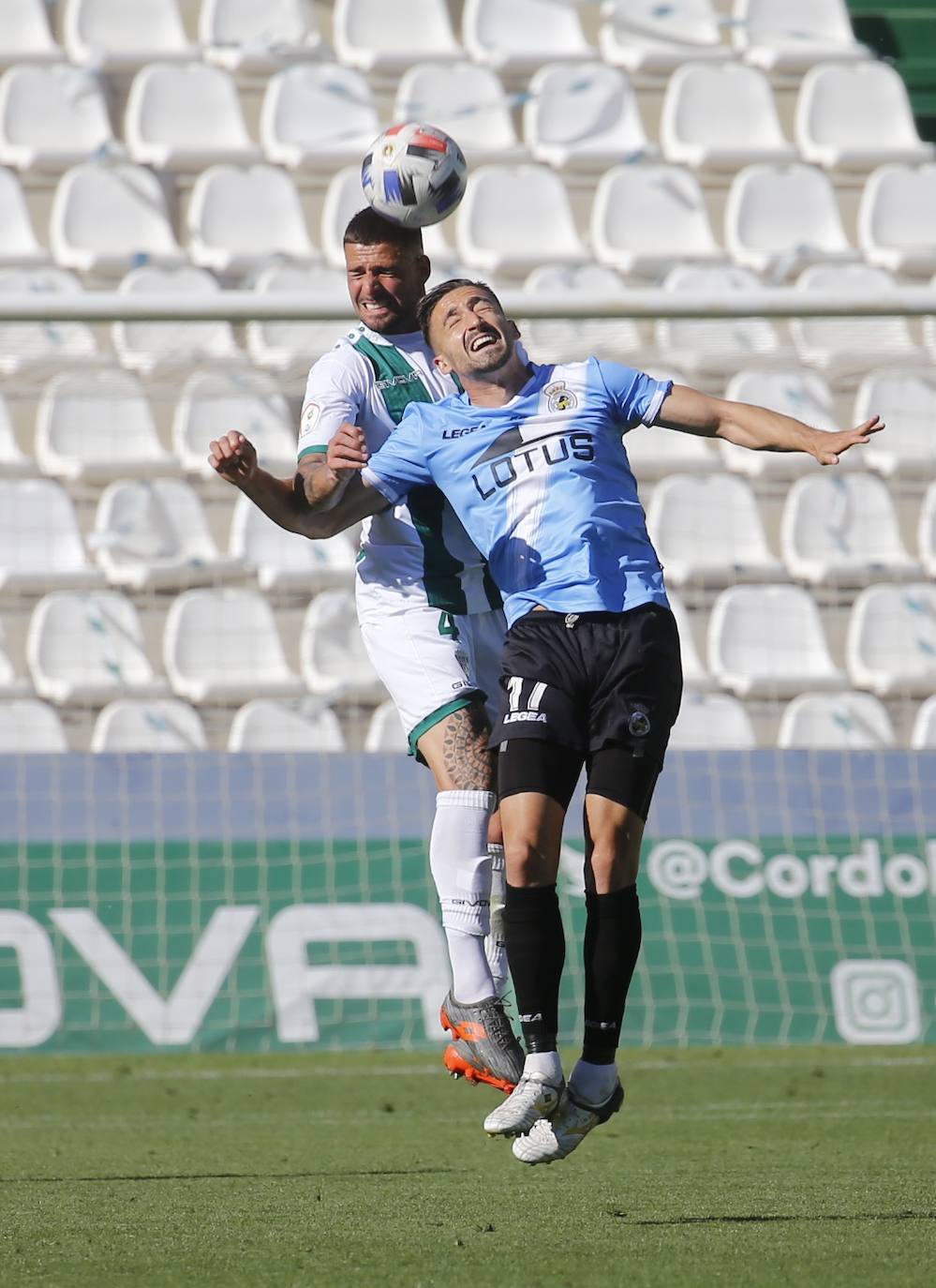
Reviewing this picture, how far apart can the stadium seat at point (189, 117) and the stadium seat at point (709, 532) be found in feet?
12.1

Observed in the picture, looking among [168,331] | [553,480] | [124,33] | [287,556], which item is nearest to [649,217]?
[168,331]

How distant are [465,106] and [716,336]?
2.59 meters

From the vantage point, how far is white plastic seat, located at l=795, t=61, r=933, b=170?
519 inches

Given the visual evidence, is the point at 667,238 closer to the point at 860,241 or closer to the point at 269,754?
the point at 860,241

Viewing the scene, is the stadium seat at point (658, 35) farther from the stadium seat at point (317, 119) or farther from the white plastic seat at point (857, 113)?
the stadium seat at point (317, 119)

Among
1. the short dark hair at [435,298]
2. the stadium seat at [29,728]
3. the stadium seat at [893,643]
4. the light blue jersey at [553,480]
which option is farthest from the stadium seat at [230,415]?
the light blue jersey at [553,480]

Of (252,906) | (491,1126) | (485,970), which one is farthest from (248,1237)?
(252,906)

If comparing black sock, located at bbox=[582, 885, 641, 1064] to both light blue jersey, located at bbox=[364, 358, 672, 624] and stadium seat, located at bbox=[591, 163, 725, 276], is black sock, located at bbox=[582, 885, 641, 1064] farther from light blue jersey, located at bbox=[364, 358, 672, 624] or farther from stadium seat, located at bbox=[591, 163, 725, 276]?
stadium seat, located at bbox=[591, 163, 725, 276]

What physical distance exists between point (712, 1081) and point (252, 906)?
210 cm

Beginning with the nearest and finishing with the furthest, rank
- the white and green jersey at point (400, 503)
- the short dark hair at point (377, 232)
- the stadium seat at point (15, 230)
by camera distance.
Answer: the white and green jersey at point (400, 503), the short dark hair at point (377, 232), the stadium seat at point (15, 230)

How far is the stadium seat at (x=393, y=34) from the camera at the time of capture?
42.3 feet

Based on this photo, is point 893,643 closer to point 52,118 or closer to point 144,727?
point 144,727

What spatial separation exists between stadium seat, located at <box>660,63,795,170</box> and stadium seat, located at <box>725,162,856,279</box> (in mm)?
170

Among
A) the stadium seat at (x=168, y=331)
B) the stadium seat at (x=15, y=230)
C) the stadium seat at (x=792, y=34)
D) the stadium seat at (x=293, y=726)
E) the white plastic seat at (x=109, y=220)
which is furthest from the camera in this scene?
the stadium seat at (x=792, y=34)
